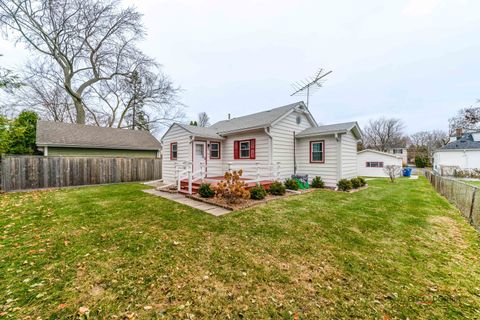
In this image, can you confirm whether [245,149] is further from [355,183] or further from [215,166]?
[355,183]

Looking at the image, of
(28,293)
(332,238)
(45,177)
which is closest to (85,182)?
(45,177)

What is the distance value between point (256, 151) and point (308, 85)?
298 inches

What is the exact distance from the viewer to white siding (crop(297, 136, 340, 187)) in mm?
9875

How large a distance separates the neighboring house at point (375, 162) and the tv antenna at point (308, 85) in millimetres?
13751

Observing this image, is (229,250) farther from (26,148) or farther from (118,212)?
(26,148)

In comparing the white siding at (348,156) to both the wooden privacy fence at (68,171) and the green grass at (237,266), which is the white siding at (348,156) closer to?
the green grass at (237,266)

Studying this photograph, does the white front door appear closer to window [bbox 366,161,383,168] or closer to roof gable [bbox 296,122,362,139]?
roof gable [bbox 296,122,362,139]

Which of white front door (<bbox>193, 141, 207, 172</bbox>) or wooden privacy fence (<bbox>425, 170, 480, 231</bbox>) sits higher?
white front door (<bbox>193, 141, 207, 172</bbox>)

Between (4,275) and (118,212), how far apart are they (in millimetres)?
3024

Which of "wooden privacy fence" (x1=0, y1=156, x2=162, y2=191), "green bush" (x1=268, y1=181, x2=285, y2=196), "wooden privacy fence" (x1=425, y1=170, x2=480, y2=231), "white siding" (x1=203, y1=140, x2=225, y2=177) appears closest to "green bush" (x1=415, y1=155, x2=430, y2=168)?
"wooden privacy fence" (x1=425, y1=170, x2=480, y2=231)

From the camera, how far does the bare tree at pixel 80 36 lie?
14406mm

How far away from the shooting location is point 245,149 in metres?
10.8

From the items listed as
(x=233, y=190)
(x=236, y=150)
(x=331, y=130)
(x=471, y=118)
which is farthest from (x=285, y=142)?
(x=471, y=118)

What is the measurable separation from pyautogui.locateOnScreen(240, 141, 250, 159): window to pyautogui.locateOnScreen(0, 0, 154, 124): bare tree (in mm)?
15658
